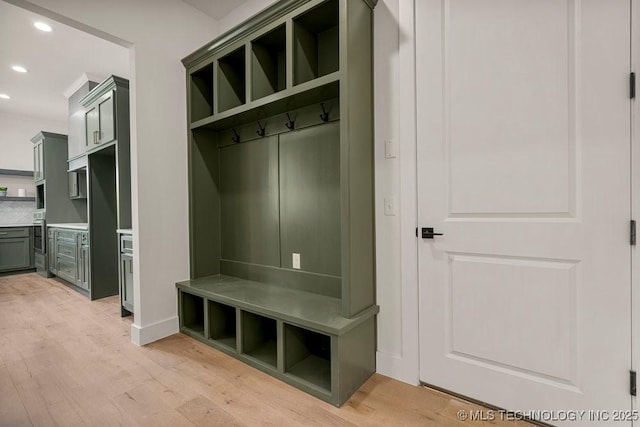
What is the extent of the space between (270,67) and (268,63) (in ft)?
0.10

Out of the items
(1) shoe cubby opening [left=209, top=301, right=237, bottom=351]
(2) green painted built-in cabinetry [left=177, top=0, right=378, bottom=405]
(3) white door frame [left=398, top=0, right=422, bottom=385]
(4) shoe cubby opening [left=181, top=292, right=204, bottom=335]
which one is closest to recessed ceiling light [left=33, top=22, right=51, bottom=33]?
(2) green painted built-in cabinetry [left=177, top=0, right=378, bottom=405]

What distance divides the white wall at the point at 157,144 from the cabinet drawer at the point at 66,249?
248cm

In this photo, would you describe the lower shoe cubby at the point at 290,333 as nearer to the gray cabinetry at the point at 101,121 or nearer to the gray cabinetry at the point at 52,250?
the gray cabinetry at the point at 101,121

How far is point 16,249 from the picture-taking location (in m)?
5.42

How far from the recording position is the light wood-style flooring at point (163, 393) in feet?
5.22

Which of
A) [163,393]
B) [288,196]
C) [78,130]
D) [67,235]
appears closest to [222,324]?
[163,393]

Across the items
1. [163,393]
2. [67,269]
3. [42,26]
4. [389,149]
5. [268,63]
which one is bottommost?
[163,393]

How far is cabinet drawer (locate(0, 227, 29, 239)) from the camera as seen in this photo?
5305mm

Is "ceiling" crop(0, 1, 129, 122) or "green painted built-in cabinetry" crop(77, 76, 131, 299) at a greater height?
"ceiling" crop(0, 1, 129, 122)

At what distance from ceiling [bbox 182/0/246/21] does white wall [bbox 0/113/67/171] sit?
18.8 feet

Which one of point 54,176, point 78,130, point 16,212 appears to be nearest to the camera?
point 78,130

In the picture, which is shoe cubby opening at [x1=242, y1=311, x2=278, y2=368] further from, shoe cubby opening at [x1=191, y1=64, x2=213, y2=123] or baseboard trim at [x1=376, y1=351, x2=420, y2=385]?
shoe cubby opening at [x1=191, y1=64, x2=213, y2=123]

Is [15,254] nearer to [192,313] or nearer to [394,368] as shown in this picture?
[192,313]

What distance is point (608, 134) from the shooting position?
135cm
